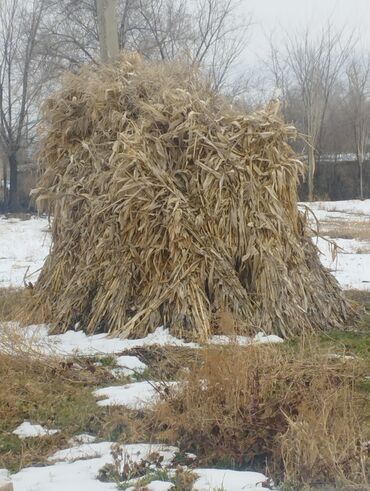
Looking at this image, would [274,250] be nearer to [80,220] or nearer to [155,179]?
[155,179]

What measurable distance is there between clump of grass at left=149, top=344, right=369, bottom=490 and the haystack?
2539 mm

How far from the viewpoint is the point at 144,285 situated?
8.33 metres

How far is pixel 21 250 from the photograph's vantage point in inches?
683

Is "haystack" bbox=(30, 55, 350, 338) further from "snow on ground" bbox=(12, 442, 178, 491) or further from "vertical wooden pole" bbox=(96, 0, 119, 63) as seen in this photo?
"vertical wooden pole" bbox=(96, 0, 119, 63)

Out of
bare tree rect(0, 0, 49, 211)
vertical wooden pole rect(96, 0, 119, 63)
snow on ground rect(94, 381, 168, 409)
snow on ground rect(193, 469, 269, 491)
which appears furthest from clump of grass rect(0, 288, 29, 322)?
bare tree rect(0, 0, 49, 211)

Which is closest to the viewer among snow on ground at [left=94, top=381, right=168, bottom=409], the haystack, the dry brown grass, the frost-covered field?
the dry brown grass

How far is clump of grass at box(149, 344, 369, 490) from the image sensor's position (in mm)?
4184

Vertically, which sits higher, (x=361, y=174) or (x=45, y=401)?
(x=361, y=174)

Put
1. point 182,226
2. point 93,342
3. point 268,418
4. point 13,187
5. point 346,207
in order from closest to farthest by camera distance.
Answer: point 268,418, point 93,342, point 182,226, point 13,187, point 346,207

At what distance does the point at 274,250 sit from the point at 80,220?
217 cm

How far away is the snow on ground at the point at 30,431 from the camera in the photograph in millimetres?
5234

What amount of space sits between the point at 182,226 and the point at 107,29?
743cm

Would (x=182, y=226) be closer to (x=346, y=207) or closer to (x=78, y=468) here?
(x=78, y=468)

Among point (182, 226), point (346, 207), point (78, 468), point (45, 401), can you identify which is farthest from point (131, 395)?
point (346, 207)
